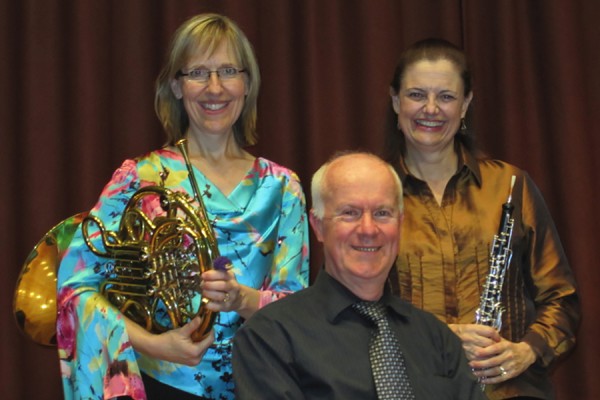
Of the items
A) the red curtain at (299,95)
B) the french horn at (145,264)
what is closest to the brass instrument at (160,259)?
the french horn at (145,264)

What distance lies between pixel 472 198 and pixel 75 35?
1591mm

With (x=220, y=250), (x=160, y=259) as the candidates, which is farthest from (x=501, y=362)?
(x=160, y=259)

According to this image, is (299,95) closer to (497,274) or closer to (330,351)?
(497,274)

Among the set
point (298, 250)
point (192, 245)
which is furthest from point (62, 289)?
point (298, 250)

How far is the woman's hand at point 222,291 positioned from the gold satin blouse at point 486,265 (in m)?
0.53

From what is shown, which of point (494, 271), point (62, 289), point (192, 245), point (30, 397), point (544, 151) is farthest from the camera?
point (544, 151)

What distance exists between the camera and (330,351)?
→ 6.78 feet

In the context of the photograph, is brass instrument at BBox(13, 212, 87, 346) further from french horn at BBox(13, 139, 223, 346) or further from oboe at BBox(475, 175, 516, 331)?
oboe at BBox(475, 175, 516, 331)

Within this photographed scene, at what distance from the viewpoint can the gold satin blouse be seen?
2547 millimetres

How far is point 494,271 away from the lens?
2518mm

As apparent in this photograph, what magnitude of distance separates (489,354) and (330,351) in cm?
55

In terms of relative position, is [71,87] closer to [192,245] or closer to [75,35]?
[75,35]

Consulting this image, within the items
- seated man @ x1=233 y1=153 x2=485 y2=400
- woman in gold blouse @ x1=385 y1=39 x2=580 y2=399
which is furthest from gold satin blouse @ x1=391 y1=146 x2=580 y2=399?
seated man @ x1=233 y1=153 x2=485 y2=400

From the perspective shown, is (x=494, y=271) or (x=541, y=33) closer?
(x=494, y=271)
